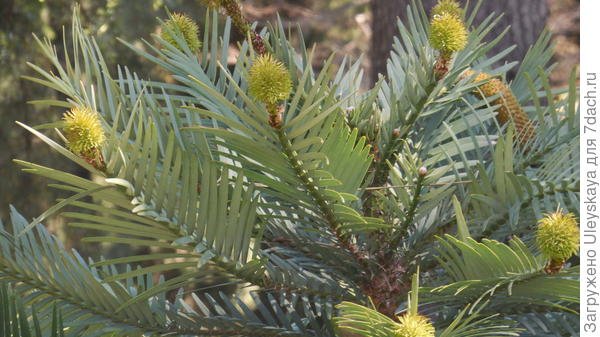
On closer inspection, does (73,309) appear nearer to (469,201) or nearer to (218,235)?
(218,235)

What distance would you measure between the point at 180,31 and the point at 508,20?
3.62ft

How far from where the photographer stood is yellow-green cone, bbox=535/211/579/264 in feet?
1.99

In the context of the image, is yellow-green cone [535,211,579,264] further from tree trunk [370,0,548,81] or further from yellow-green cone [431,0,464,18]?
tree trunk [370,0,548,81]

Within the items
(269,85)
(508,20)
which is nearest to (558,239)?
(269,85)

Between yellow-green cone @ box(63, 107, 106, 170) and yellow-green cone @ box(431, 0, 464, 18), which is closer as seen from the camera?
yellow-green cone @ box(63, 107, 106, 170)

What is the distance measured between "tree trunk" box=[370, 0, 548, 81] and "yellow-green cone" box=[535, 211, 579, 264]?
1109mm

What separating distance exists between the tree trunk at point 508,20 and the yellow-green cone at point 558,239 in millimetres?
1109

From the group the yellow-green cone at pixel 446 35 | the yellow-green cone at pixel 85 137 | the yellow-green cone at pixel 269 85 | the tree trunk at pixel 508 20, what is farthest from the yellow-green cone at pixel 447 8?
the tree trunk at pixel 508 20

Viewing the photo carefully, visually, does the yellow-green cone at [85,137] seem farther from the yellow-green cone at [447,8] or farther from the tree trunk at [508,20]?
the tree trunk at [508,20]

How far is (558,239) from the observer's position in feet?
2.00

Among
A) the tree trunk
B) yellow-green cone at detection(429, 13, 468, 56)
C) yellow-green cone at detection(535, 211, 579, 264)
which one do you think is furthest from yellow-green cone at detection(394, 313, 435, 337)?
the tree trunk

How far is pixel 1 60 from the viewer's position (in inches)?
127

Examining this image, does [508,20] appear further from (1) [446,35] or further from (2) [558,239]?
(2) [558,239]
